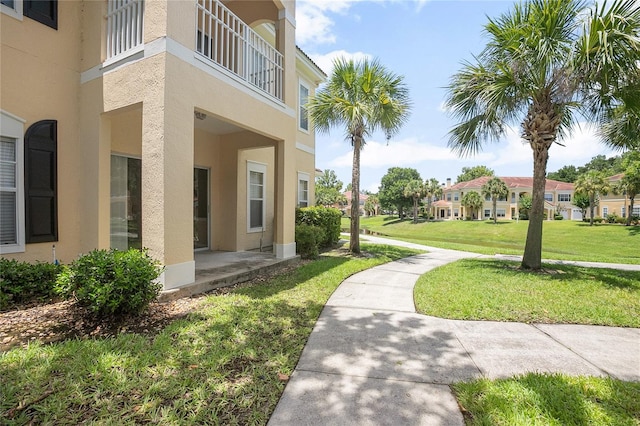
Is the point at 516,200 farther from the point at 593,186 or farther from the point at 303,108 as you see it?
the point at 303,108

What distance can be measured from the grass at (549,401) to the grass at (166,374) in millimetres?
1700

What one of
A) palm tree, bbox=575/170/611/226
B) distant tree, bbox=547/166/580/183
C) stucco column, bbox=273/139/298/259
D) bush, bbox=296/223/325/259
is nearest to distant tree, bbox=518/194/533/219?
palm tree, bbox=575/170/611/226

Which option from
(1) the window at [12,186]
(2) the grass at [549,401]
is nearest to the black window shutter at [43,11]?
(1) the window at [12,186]

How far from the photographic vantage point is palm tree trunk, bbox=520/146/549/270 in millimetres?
7609

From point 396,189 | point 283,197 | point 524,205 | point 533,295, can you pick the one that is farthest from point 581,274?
point 524,205

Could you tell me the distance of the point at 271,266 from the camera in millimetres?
7309

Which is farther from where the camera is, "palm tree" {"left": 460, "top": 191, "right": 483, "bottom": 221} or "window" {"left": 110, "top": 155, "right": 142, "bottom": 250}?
"palm tree" {"left": 460, "top": 191, "right": 483, "bottom": 221}

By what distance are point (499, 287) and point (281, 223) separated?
5.38 metres

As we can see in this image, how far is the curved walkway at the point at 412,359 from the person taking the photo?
2.41 metres

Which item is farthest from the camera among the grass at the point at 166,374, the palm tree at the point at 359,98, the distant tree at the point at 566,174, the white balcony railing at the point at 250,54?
the distant tree at the point at 566,174

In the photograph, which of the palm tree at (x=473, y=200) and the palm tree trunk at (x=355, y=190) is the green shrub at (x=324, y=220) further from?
the palm tree at (x=473, y=200)

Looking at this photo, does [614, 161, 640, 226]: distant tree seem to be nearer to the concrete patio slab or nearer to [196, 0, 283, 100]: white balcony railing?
[196, 0, 283, 100]: white balcony railing

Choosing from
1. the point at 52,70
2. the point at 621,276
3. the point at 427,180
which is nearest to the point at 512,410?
the point at 621,276

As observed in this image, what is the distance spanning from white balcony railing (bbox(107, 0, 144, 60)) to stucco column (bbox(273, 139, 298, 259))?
12.4 feet
